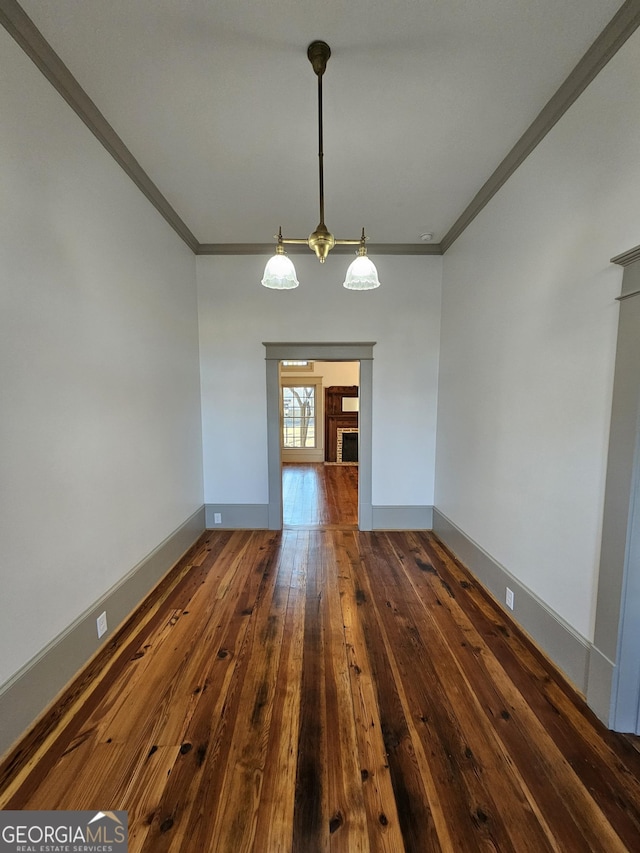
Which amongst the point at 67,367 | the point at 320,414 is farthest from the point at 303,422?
the point at 67,367

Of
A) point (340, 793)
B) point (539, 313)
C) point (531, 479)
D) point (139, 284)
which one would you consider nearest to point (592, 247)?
point (539, 313)

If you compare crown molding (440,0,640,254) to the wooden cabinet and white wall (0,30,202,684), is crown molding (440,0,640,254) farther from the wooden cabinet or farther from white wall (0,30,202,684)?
the wooden cabinet

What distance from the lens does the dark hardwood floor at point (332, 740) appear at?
1124 millimetres

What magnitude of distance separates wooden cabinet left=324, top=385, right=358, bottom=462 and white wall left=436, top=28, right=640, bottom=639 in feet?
17.8

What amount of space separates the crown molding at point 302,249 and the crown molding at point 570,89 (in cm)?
88

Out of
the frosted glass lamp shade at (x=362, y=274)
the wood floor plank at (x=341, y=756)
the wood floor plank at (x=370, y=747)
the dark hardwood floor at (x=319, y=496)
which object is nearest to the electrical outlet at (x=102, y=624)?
the wood floor plank at (x=341, y=756)

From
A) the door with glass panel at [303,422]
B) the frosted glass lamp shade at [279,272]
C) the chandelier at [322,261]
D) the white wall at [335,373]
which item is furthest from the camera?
the door with glass panel at [303,422]

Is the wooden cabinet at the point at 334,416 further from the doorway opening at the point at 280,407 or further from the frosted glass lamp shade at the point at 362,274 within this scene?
the frosted glass lamp shade at the point at 362,274

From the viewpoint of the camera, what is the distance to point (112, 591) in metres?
2.06

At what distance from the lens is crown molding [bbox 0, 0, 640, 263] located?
1365mm

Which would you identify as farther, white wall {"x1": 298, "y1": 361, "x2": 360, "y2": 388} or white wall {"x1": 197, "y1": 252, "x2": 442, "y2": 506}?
white wall {"x1": 298, "y1": 361, "x2": 360, "y2": 388}

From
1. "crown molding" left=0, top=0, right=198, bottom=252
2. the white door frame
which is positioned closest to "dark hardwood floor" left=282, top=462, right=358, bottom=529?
the white door frame

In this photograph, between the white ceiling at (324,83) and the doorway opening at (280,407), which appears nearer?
the white ceiling at (324,83)

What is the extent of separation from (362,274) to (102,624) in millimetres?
2633
